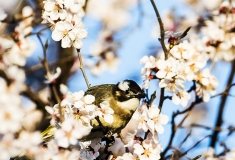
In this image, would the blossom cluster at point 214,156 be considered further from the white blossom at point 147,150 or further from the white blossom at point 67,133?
the white blossom at point 67,133

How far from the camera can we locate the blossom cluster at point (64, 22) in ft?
9.32

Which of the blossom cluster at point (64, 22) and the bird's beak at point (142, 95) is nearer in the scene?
the blossom cluster at point (64, 22)

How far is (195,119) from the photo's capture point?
25.7 feet

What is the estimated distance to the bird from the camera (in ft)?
10.8

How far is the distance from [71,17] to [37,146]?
802mm

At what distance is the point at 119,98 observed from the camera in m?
3.63

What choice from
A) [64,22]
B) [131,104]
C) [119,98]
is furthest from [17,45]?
[64,22]

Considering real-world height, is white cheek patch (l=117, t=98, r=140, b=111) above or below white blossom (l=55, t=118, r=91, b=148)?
above

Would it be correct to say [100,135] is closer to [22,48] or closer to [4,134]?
[4,134]

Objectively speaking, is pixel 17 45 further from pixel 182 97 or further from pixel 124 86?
pixel 182 97

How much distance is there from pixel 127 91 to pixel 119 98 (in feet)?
0.43

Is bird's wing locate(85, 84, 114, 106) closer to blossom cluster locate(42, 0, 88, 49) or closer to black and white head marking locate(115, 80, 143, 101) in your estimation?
black and white head marking locate(115, 80, 143, 101)

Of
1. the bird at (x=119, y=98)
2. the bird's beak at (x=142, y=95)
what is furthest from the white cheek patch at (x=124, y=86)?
the bird's beak at (x=142, y=95)

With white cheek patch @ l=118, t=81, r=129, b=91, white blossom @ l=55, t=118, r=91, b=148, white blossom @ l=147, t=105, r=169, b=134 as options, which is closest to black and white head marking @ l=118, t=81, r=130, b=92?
white cheek patch @ l=118, t=81, r=129, b=91
